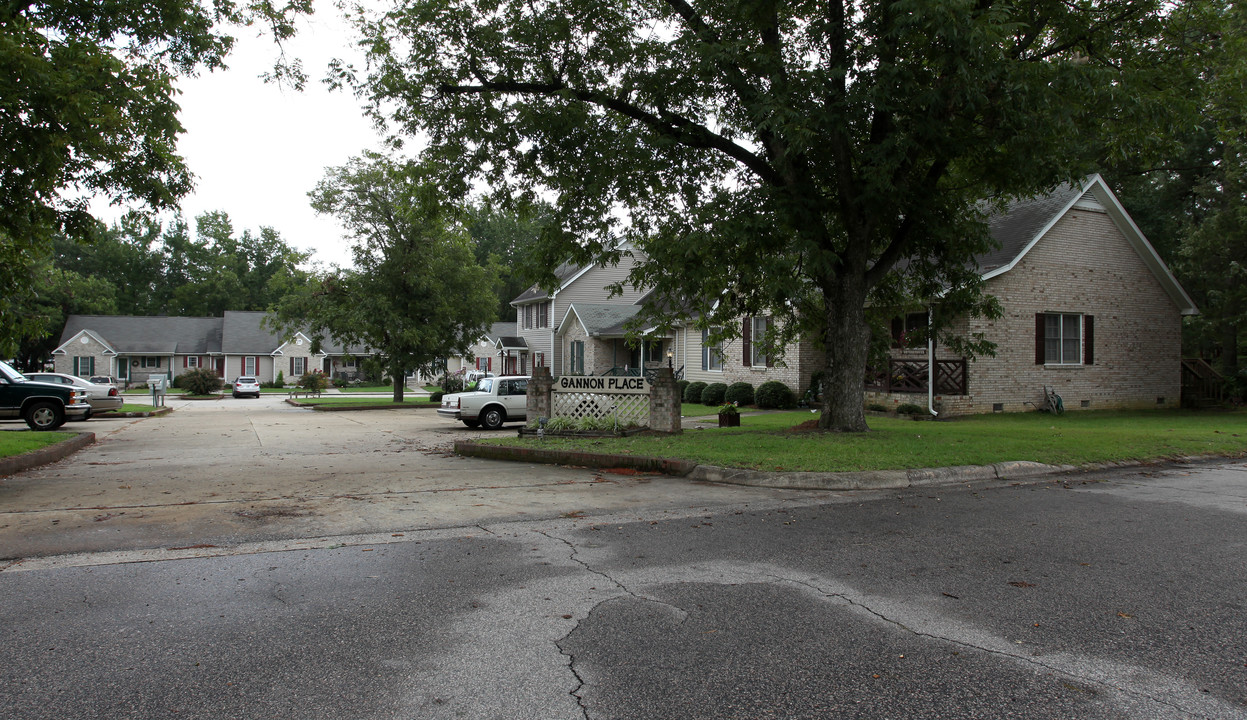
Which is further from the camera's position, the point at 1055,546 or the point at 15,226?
the point at 15,226

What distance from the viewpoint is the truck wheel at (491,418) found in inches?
817

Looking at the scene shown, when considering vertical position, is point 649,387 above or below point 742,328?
below

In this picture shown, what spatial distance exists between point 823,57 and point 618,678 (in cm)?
1224

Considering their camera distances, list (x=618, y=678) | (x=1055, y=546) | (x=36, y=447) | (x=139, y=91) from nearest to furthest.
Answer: (x=618, y=678), (x=1055, y=546), (x=139, y=91), (x=36, y=447)

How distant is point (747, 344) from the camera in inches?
1016

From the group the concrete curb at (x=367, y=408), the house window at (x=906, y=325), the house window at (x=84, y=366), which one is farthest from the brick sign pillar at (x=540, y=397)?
the house window at (x=84, y=366)

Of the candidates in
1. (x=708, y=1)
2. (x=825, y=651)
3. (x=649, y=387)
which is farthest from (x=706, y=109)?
(x=825, y=651)

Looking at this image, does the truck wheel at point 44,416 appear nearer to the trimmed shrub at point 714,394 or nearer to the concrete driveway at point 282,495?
the concrete driveway at point 282,495

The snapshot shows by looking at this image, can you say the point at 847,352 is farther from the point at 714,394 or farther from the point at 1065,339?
the point at 714,394

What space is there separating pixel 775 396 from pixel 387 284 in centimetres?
1815

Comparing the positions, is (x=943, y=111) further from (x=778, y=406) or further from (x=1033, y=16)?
(x=778, y=406)

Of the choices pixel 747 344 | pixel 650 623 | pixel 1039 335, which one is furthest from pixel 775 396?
pixel 650 623

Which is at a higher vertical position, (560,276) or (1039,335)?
(560,276)

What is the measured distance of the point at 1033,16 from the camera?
12.6 m
